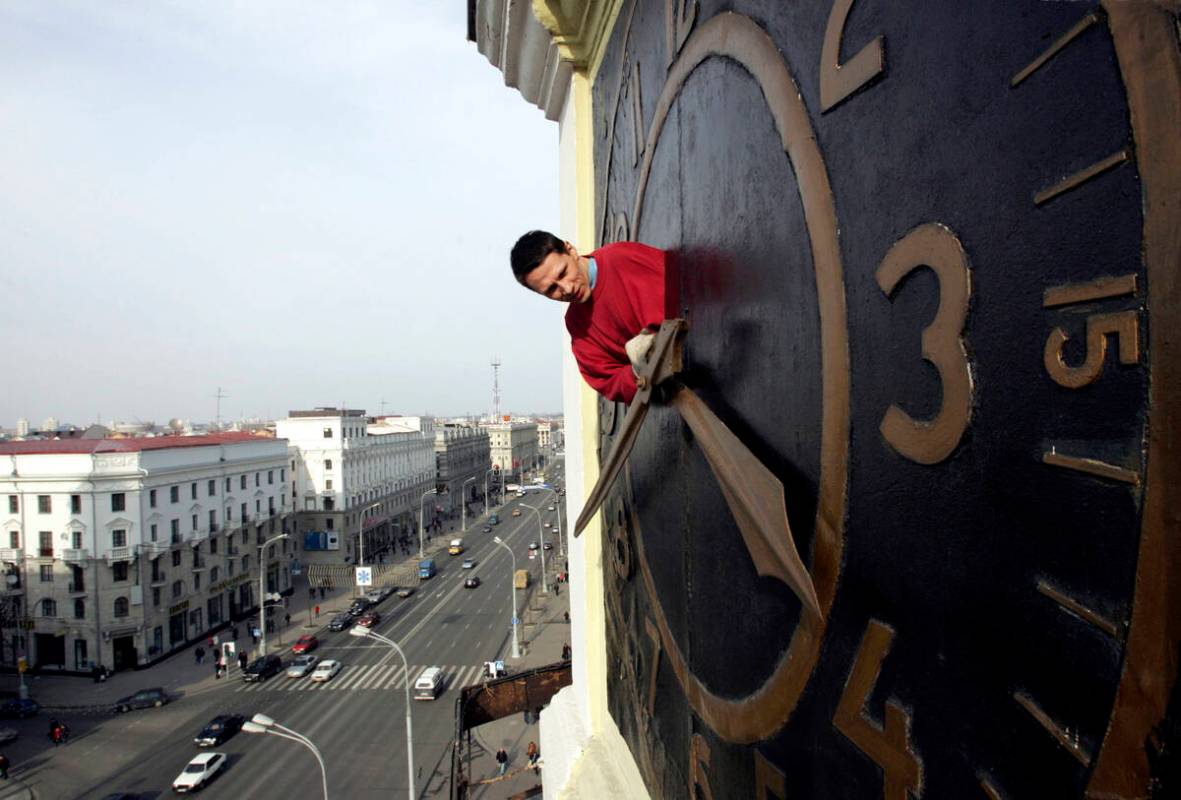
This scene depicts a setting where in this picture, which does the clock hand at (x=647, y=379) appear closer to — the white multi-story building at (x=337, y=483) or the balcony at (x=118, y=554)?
the balcony at (x=118, y=554)

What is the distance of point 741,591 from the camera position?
1.26 meters

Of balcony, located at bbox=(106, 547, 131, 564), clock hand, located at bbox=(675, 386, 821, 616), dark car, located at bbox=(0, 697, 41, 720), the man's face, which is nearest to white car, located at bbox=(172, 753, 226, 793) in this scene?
dark car, located at bbox=(0, 697, 41, 720)

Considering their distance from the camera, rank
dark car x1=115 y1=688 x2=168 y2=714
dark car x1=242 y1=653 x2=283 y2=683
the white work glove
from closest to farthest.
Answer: the white work glove → dark car x1=115 y1=688 x2=168 y2=714 → dark car x1=242 y1=653 x2=283 y2=683

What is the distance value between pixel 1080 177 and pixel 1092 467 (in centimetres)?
23

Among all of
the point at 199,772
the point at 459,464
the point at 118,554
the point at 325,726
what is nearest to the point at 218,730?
the point at 199,772

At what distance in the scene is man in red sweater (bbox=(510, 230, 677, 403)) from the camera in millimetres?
1579

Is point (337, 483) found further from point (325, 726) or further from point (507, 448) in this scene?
Result: point (507, 448)

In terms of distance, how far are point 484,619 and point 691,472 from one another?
2954cm

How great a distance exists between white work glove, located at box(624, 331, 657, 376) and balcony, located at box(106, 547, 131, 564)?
31.0 m

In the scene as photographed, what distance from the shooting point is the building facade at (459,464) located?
63.1 m

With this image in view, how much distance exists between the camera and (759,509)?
938mm

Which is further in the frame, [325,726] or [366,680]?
[366,680]

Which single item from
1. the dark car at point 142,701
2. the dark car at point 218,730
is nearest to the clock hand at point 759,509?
the dark car at point 218,730

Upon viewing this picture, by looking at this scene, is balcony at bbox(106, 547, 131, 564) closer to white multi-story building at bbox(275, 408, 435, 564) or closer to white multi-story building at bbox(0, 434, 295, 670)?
white multi-story building at bbox(0, 434, 295, 670)
